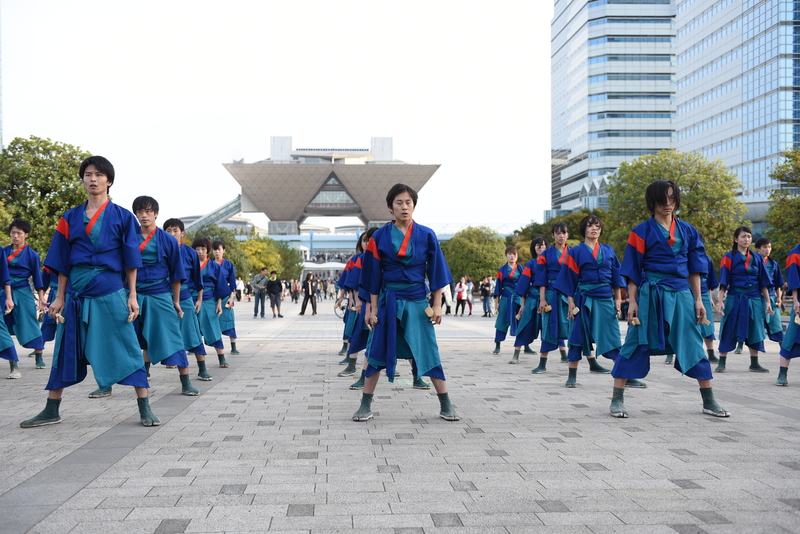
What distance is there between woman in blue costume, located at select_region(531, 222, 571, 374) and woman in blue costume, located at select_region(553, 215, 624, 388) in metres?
0.72

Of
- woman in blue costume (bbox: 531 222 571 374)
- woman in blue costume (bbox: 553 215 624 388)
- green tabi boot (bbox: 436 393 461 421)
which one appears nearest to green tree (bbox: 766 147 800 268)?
woman in blue costume (bbox: 531 222 571 374)

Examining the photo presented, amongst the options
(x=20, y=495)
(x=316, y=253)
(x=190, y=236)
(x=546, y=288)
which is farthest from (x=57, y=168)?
(x=316, y=253)

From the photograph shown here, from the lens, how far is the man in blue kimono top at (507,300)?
10859 millimetres

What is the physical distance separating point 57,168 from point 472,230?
27143mm

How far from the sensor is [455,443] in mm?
4477

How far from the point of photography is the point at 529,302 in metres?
9.52

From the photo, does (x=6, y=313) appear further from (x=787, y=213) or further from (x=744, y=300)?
(x=787, y=213)

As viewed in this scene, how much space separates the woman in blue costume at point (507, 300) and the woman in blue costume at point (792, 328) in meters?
3.92

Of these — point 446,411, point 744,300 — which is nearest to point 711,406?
point 446,411

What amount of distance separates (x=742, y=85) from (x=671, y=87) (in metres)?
30.1

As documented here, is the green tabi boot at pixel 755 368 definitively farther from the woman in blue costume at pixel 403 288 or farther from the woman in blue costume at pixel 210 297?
the woman in blue costume at pixel 210 297

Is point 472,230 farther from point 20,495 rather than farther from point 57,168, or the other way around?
point 20,495

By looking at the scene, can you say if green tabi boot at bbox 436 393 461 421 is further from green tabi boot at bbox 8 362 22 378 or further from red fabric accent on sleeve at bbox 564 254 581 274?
green tabi boot at bbox 8 362 22 378

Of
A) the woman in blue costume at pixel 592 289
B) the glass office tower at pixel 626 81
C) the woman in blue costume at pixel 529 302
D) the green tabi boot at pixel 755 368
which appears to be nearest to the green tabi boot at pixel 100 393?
the woman in blue costume at pixel 592 289
